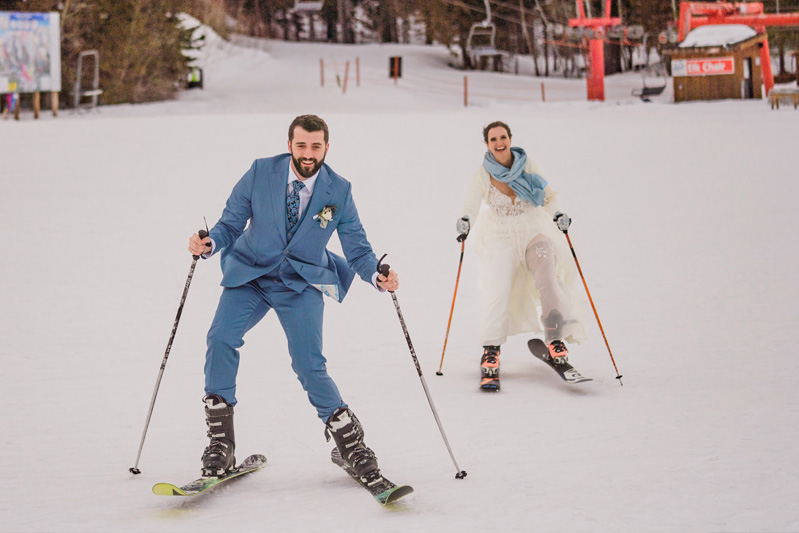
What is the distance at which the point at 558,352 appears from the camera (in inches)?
200

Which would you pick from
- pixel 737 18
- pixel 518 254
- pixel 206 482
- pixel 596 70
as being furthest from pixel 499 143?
pixel 737 18

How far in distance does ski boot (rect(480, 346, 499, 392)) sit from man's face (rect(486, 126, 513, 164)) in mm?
1039

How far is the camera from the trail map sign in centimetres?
1942

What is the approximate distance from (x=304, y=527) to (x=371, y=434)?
109cm

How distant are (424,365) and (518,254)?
858mm

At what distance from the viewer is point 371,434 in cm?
423

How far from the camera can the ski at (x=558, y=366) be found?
493 cm

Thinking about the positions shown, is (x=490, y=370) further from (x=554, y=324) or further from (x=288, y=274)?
(x=288, y=274)

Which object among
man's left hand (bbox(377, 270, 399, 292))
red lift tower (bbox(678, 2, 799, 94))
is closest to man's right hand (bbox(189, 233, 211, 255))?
man's left hand (bbox(377, 270, 399, 292))

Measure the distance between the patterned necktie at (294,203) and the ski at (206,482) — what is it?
94 centimetres

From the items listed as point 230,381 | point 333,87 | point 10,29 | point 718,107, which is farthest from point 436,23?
point 230,381

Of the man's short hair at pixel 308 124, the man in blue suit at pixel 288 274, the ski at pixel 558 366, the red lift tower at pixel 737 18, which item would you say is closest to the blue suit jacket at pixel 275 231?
the man in blue suit at pixel 288 274

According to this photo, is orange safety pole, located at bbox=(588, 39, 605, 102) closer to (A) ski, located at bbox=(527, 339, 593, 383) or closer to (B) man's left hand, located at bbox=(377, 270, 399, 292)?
(A) ski, located at bbox=(527, 339, 593, 383)

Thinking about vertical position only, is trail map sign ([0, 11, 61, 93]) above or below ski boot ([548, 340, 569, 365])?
above
